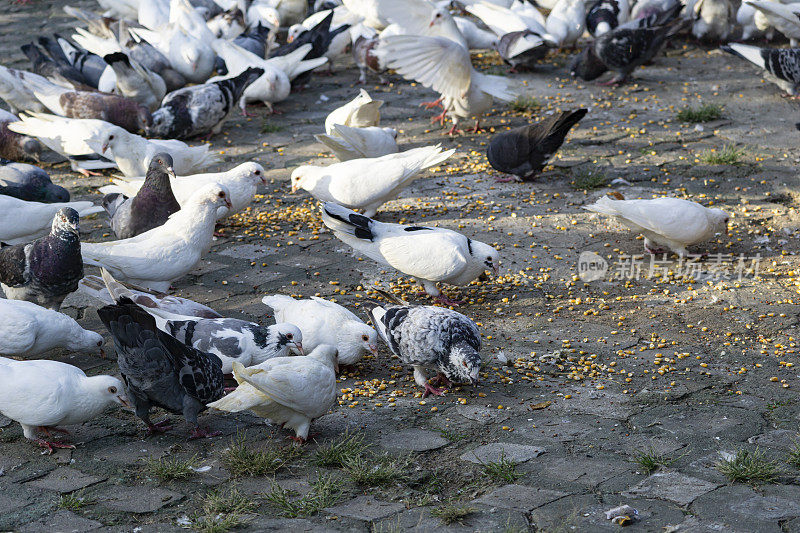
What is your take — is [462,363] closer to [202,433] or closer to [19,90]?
[202,433]

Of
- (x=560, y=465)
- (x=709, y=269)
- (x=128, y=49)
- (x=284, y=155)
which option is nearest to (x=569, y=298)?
(x=709, y=269)

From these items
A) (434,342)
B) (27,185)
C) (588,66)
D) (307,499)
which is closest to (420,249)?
(434,342)

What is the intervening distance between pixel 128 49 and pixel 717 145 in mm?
6228

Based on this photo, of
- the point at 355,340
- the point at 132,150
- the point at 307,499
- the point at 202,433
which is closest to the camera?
the point at 307,499

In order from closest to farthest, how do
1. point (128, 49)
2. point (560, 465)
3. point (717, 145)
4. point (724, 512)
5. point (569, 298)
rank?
point (724, 512) → point (560, 465) → point (569, 298) → point (717, 145) → point (128, 49)

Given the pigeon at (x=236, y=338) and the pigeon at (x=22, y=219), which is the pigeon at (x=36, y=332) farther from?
the pigeon at (x=22, y=219)

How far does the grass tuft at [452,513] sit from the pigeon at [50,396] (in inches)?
61.6

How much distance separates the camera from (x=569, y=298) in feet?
16.9

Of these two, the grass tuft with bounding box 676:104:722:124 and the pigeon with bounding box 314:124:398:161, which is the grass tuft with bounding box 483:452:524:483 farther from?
the grass tuft with bounding box 676:104:722:124

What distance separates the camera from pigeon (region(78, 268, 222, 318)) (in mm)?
4297

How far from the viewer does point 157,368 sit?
358cm

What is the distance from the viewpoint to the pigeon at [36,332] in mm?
4090

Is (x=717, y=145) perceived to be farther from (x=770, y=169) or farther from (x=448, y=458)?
(x=448, y=458)

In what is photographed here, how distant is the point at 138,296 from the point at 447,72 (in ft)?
13.1
